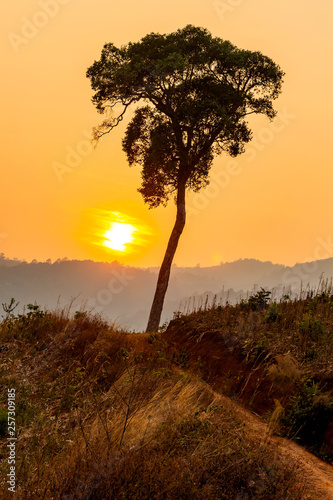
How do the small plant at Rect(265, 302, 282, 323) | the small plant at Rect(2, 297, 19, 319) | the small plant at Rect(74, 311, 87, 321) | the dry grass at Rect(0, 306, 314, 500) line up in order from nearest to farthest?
the dry grass at Rect(0, 306, 314, 500), the small plant at Rect(2, 297, 19, 319), the small plant at Rect(265, 302, 282, 323), the small plant at Rect(74, 311, 87, 321)

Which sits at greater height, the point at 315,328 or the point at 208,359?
the point at 315,328

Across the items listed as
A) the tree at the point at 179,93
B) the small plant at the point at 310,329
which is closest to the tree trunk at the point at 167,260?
the tree at the point at 179,93

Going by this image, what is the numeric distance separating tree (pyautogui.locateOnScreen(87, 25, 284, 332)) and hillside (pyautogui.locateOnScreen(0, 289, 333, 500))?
8.39m

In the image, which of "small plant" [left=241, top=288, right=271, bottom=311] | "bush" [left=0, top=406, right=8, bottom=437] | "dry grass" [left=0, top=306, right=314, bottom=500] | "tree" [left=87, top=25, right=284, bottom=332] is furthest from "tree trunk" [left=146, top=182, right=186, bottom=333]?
"bush" [left=0, top=406, right=8, bottom=437]

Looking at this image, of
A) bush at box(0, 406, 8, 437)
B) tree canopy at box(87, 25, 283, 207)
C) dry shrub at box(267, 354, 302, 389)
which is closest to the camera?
bush at box(0, 406, 8, 437)

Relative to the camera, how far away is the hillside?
5.41 meters

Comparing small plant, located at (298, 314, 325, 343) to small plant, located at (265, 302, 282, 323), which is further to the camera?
small plant, located at (265, 302, 282, 323)

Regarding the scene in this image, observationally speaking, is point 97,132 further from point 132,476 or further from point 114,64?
point 132,476

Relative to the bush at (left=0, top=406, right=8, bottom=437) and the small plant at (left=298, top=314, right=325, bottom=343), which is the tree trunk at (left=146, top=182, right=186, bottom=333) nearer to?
the small plant at (left=298, top=314, right=325, bottom=343)

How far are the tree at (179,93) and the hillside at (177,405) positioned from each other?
8388 mm

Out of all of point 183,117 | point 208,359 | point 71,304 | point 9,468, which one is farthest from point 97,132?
point 9,468

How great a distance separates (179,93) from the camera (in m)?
22.1

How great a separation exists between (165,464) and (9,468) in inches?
88.9

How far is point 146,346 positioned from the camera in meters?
14.4
